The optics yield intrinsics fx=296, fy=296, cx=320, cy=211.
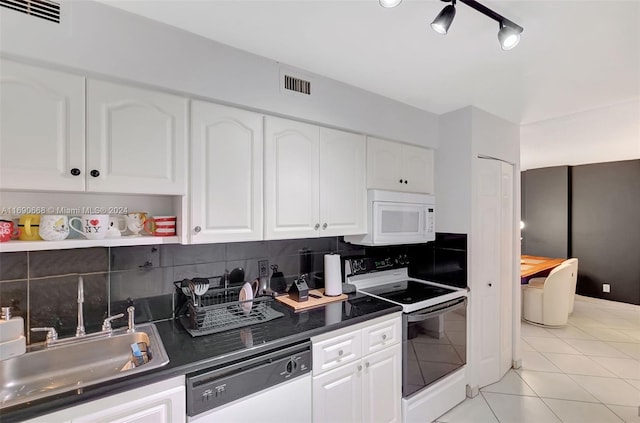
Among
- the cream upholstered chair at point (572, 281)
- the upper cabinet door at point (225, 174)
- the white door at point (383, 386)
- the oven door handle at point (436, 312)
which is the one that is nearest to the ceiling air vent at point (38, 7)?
the upper cabinet door at point (225, 174)

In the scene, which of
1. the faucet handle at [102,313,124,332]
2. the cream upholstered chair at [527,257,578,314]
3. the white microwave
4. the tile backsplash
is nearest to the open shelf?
the tile backsplash

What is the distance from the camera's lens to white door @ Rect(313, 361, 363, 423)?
1.55m

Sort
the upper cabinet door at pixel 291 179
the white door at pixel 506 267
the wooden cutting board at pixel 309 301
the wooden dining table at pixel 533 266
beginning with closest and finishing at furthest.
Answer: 1. the upper cabinet door at pixel 291 179
2. the wooden cutting board at pixel 309 301
3. the white door at pixel 506 267
4. the wooden dining table at pixel 533 266

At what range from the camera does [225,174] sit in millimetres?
1594

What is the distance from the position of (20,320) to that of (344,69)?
199cm

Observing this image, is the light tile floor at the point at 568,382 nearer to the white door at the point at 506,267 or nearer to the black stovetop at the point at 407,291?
the white door at the point at 506,267

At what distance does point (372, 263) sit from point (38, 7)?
2.39 m

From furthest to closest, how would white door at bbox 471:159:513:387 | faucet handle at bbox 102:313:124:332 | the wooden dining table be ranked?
the wooden dining table, white door at bbox 471:159:513:387, faucet handle at bbox 102:313:124:332

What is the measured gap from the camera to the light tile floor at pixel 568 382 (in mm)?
2199

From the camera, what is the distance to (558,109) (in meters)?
2.49

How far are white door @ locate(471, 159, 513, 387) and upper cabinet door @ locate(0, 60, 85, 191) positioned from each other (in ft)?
8.53

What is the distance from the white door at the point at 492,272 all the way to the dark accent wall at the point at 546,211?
333 centimetres

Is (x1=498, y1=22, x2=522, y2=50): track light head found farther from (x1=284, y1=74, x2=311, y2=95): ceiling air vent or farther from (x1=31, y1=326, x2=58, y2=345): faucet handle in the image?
(x1=31, y1=326, x2=58, y2=345): faucet handle

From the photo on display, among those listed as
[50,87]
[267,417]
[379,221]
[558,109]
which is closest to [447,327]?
[379,221]
